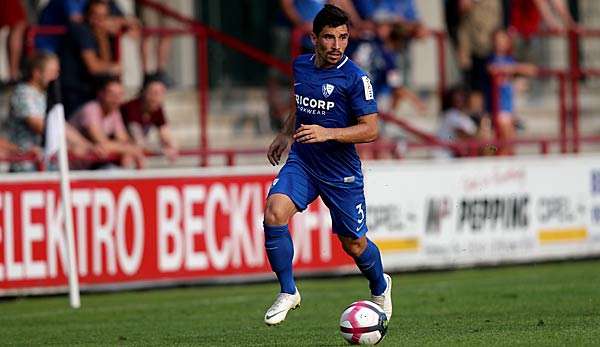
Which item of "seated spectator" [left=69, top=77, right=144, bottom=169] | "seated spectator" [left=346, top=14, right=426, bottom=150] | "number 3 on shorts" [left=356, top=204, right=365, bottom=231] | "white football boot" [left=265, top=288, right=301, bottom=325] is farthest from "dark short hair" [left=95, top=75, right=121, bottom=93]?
"white football boot" [left=265, top=288, right=301, bottom=325]

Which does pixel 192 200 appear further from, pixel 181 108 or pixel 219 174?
pixel 181 108

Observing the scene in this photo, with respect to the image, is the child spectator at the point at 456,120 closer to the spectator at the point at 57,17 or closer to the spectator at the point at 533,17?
the spectator at the point at 533,17

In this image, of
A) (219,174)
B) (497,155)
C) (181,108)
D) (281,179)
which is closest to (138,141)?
(219,174)

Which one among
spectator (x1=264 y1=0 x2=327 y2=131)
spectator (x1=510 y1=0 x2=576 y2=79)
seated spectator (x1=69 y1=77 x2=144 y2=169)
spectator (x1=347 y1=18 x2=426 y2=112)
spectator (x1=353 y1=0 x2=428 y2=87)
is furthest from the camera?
spectator (x1=510 y1=0 x2=576 y2=79)

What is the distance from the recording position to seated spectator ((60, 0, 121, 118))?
1611cm

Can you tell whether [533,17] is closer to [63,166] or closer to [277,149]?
[63,166]

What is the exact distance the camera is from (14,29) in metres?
16.5

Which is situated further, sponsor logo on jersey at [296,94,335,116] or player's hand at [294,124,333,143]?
sponsor logo on jersey at [296,94,335,116]

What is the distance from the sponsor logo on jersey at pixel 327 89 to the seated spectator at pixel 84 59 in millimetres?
6194

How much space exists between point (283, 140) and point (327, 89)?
658 millimetres

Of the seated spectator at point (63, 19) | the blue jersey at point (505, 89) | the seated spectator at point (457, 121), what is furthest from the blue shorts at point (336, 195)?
the blue jersey at point (505, 89)

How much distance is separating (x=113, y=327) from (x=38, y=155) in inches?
151

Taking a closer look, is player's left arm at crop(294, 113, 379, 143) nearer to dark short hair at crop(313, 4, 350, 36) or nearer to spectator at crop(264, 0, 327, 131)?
dark short hair at crop(313, 4, 350, 36)

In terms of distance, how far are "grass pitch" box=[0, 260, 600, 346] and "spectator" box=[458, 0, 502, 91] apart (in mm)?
3419
